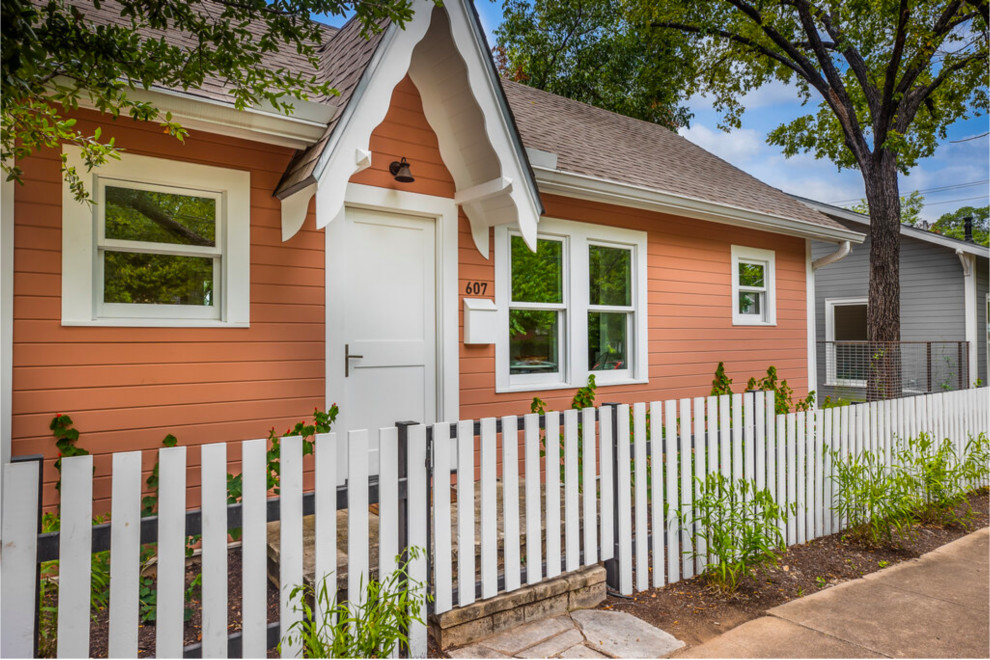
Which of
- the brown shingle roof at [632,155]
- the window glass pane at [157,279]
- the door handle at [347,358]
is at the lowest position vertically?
the door handle at [347,358]

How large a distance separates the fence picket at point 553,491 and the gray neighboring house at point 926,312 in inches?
414

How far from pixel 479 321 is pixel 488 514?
2.58 m

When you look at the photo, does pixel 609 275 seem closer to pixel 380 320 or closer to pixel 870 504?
pixel 380 320

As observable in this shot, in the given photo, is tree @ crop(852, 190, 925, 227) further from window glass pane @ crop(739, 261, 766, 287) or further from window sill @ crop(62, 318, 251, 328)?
window sill @ crop(62, 318, 251, 328)

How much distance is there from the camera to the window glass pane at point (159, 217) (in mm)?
3949

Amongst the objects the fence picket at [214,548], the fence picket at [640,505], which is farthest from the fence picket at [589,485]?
the fence picket at [214,548]

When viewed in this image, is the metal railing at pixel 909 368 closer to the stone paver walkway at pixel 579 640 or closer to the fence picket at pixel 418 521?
the stone paver walkway at pixel 579 640

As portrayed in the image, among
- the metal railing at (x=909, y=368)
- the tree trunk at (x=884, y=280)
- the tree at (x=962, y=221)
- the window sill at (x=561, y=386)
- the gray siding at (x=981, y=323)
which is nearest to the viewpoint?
the window sill at (x=561, y=386)

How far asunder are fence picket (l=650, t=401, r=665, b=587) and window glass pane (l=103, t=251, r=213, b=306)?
120 inches

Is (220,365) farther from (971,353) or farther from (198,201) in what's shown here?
(971,353)

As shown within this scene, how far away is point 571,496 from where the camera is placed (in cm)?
330

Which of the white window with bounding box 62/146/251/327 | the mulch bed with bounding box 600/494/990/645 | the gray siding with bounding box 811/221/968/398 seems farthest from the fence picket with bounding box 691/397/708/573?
the gray siding with bounding box 811/221/968/398

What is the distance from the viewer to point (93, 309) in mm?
3836

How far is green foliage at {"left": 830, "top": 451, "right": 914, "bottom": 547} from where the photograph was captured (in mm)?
4434
